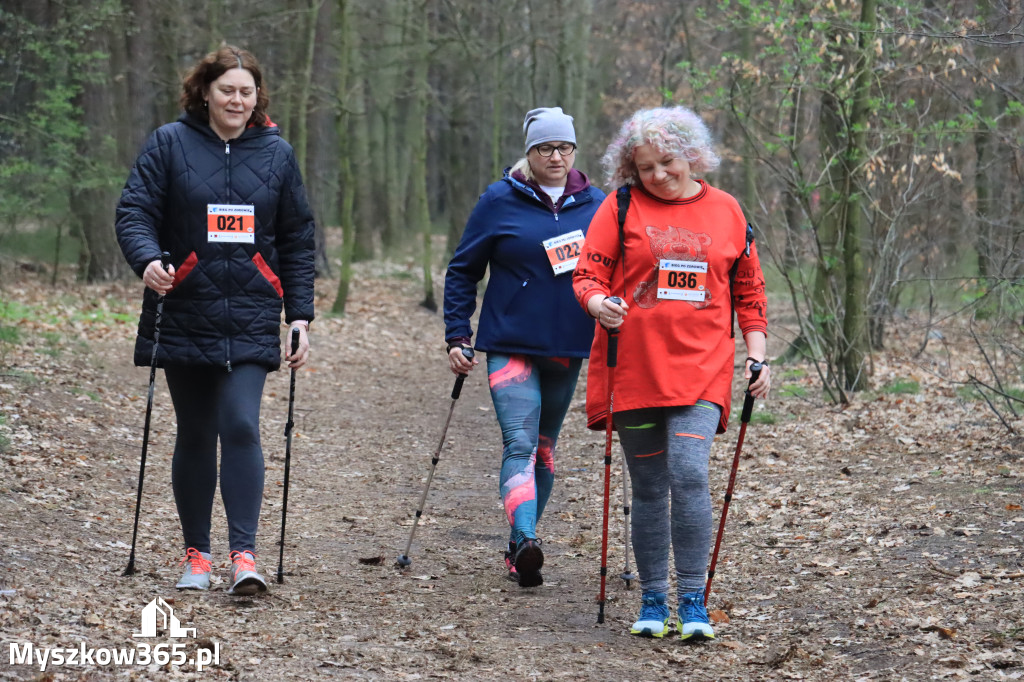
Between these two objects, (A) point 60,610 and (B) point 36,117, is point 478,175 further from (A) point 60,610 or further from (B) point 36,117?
(A) point 60,610

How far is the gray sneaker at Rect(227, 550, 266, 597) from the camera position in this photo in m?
4.77

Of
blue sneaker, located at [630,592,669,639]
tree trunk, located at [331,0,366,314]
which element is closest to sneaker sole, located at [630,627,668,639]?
blue sneaker, located at [630,592,669,639]

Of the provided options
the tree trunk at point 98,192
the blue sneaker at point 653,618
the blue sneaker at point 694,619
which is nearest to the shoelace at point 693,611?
the blue sneaker at point 694,619

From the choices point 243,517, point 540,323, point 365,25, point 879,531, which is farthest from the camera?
point 365,25

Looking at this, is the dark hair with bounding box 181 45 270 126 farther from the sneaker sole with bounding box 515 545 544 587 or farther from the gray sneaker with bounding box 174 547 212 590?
the sneaker sole with bounding box 515 545 544 587

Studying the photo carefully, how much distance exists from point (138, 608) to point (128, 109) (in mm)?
16074

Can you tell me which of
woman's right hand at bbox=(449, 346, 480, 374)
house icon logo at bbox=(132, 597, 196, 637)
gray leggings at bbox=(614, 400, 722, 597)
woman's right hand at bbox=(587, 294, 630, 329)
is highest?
woman's right hand at bbox=(587, 294, 630, 329)

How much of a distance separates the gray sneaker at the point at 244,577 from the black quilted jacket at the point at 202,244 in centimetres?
83

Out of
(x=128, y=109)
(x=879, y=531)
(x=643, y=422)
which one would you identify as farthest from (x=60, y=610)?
(x=128, y=109)

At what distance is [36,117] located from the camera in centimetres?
1504

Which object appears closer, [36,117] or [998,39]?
[998,39]

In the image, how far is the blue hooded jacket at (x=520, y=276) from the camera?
552cm

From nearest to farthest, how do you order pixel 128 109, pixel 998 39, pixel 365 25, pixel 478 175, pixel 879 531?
pixel 879 531
pixel 998 39
pixel 128 109
pixel 365 25
pixel 478 175

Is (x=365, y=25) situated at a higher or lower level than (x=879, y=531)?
higher
